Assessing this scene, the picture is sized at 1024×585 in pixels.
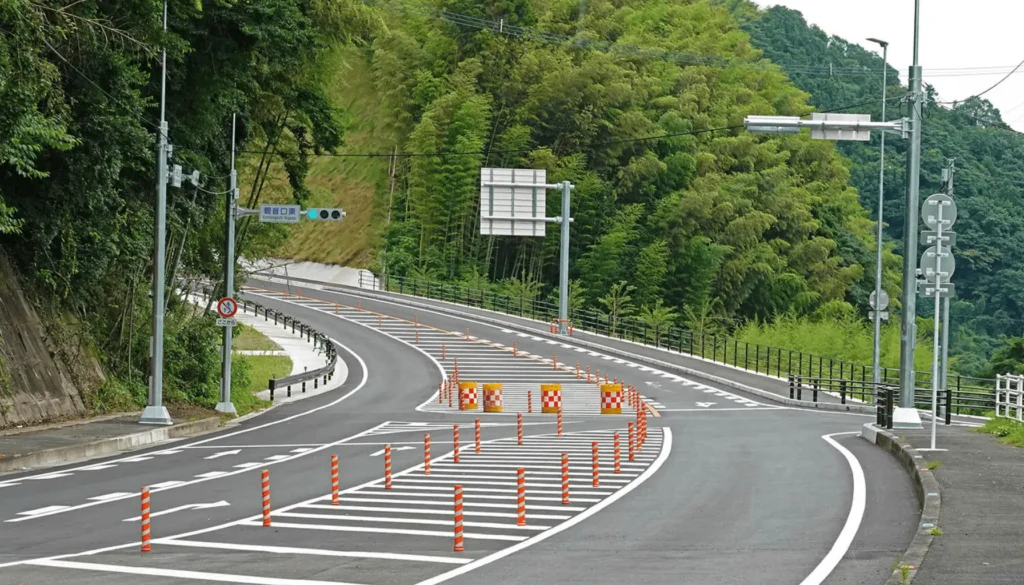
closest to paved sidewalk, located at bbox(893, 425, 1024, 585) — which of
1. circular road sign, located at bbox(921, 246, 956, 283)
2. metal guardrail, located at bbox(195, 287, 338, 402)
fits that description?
circular road sign, located at bbox(921, 246, 956, 283)

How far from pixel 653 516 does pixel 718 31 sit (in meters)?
94.7

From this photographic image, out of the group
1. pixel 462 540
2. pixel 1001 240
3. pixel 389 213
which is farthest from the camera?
pixel 1001 240

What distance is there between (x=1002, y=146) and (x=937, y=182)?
15648 millimetres

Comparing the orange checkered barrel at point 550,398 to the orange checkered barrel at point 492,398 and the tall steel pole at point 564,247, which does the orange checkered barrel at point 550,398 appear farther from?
the tall steel pole at point 564,247

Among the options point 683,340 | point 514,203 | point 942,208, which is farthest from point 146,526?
point 683,340

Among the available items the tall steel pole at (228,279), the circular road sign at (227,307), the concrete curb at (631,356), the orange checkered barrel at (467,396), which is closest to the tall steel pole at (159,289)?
the circular road sign at (227,307)

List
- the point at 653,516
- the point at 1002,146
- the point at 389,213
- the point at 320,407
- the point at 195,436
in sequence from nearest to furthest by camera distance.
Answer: the point at 653,516 < the point at 195,436 < the point at 320,407 < the point at 389,213 < the point at 1002,146

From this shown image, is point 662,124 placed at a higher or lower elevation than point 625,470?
higher

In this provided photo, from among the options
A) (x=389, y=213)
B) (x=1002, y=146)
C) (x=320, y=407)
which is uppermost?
(x=1002, y=146)

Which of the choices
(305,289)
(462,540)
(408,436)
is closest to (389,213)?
(305,289)

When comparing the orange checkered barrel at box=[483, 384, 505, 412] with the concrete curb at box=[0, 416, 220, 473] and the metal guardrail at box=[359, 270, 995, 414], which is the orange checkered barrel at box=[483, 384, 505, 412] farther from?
the metal guardrail at box=[359, 270, 995, 414]

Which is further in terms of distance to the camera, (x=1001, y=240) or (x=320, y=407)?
(x=1001, y=240)

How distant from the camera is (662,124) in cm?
9412

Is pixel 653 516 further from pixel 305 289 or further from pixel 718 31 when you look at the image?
pixel 718 31
